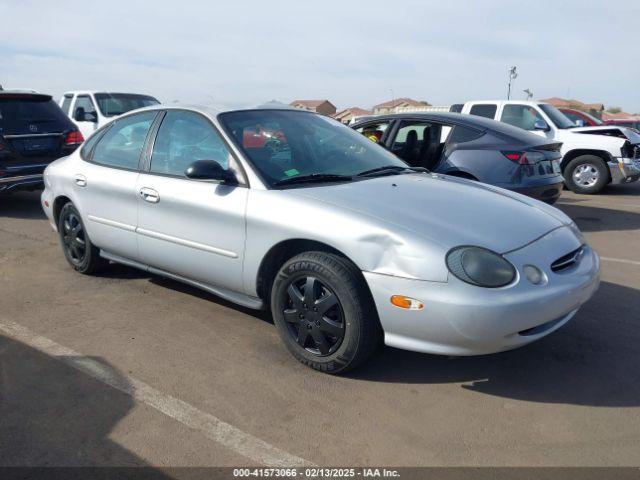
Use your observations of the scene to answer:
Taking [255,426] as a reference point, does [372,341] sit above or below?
above

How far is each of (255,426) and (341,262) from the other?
3.11 feet

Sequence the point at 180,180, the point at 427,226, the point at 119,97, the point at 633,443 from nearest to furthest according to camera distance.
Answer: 1. the point at 633,443
2. the point at 427,226
3. the point at 180,180
4. the point at 119,97

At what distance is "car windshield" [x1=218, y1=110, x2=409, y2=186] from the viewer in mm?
3721

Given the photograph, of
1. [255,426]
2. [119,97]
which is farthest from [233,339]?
[119,97]

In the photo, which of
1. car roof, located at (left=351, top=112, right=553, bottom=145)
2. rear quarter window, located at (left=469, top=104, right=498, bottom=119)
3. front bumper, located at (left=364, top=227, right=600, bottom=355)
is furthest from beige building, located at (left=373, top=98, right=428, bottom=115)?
front bumper, located at (left=364, top=227, right=600, bottom=355)

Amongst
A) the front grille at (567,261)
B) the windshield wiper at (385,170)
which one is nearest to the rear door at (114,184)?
the windshield wiper at (385,170)

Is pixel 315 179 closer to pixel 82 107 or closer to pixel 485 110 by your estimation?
pixel 485 110

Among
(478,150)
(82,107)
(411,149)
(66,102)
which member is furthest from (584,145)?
(66,102)

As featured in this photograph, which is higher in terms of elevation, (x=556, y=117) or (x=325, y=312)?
(x=556, y=117)

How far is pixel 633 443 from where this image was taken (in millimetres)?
2611

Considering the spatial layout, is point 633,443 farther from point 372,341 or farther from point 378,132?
point 378,132

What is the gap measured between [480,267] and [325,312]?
874 mm

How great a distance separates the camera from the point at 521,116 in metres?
10.9

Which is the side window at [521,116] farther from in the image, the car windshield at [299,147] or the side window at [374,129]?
the car windshield at [299,147]
